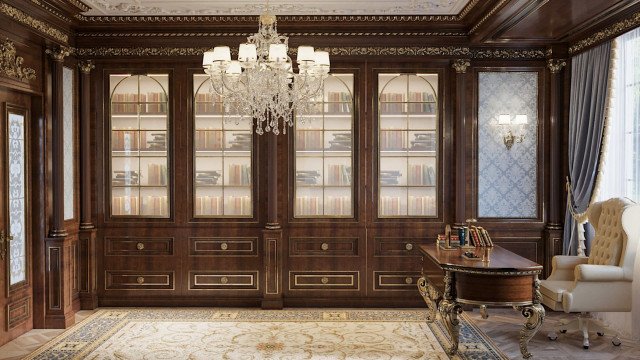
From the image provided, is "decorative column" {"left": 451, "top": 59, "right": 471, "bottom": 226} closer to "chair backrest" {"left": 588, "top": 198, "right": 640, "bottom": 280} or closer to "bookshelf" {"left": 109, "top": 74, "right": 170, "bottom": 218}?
"chair backrest" {"left": 588, "top": 198, "right": 640, "bottom": 280}

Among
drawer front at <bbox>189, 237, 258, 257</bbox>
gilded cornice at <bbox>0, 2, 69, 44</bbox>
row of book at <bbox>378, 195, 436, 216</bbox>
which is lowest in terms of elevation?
drawer front at <bbox>189, 237, 258, 257</bbox>

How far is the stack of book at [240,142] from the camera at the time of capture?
668 cm

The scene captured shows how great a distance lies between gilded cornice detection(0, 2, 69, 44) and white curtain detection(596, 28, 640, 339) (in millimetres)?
5672

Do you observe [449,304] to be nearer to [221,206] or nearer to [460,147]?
[460,147]

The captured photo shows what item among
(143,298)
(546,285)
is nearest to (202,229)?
(143,298)

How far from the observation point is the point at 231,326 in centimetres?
581

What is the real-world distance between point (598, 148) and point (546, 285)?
1658 mm

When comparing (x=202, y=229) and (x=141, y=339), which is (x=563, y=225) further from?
(x=141, y=339)

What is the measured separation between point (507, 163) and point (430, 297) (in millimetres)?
1952

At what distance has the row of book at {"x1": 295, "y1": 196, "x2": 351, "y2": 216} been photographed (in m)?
6.66

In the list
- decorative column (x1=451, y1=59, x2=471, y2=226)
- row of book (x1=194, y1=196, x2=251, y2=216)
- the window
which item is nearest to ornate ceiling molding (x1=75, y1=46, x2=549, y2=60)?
decorative column (x1=451, y1=59, x2=471, y2=226)

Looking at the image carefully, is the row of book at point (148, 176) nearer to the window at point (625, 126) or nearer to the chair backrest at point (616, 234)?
the chair backrest at point (616, 234)

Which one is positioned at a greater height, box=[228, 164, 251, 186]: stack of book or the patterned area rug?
box=[228, 164, 251, 186]: stack of book

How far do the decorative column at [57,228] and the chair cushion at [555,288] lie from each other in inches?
187
